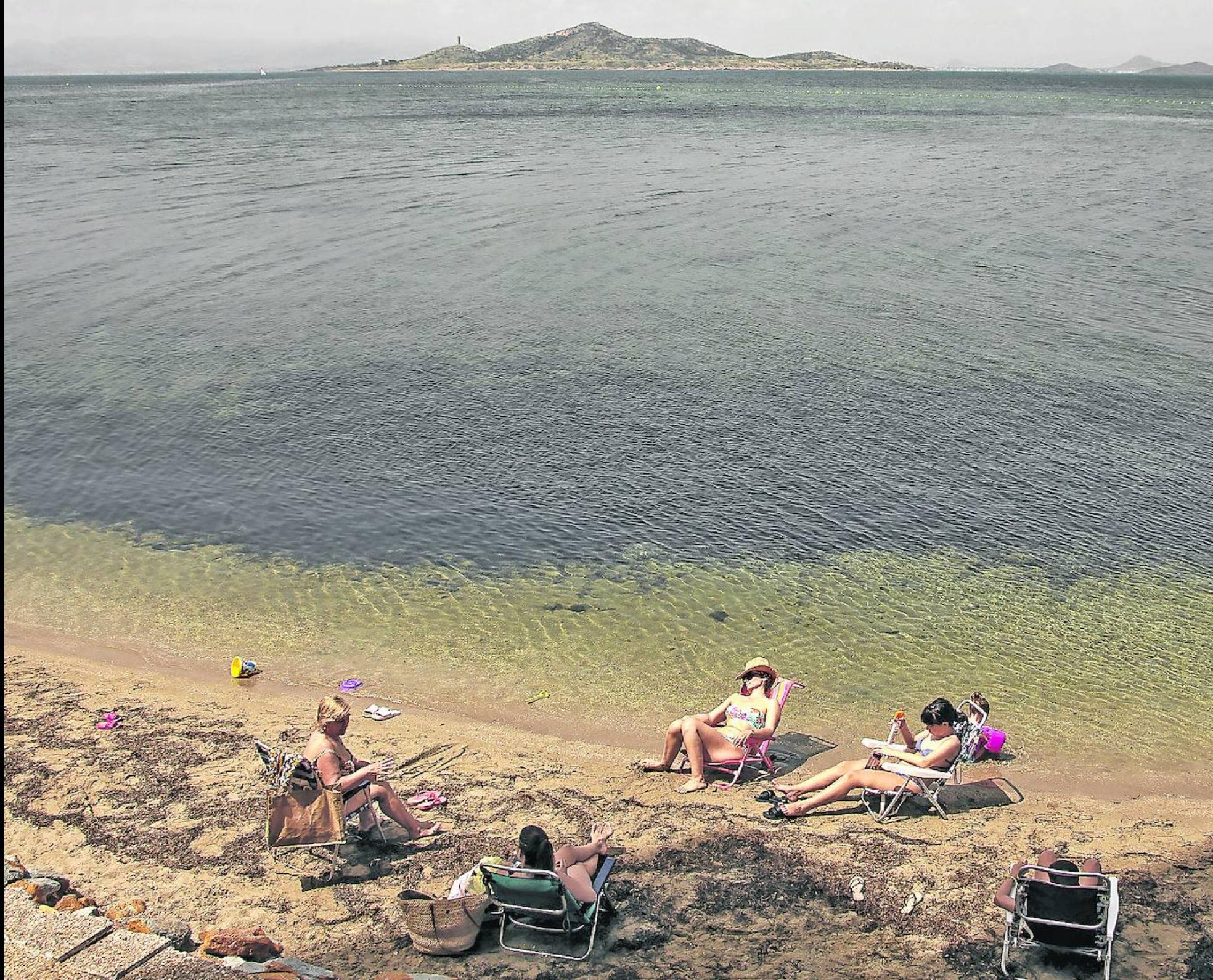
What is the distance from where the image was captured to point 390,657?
13.1m

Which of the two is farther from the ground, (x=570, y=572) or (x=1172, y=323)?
(x=1172, y=323)

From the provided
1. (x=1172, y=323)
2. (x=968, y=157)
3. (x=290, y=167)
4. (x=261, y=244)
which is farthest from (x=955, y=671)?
(x=968, y=157)

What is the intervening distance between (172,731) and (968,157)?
6131 centimetres

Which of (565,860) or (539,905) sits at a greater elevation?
(565,860)

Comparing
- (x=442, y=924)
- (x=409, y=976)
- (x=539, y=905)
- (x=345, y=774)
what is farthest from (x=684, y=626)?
(x=409, y=976)

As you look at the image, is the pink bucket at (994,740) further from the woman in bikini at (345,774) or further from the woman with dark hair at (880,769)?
the woman in bikini at (345,774)

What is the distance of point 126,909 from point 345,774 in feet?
6.06

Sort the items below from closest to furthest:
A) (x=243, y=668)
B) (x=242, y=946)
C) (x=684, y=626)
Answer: (x=242, y=946) < (x=243, y=668) < (x=684, y=626)

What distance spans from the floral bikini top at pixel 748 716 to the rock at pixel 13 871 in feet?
19.9

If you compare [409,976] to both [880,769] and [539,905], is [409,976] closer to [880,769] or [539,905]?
[539,905]

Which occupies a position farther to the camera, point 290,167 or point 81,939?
point 290,167

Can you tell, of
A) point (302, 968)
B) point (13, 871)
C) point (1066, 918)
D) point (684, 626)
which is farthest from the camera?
point (684, 626)

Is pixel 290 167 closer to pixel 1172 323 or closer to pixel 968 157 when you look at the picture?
pixel 968 157

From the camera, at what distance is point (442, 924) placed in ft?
24.6
